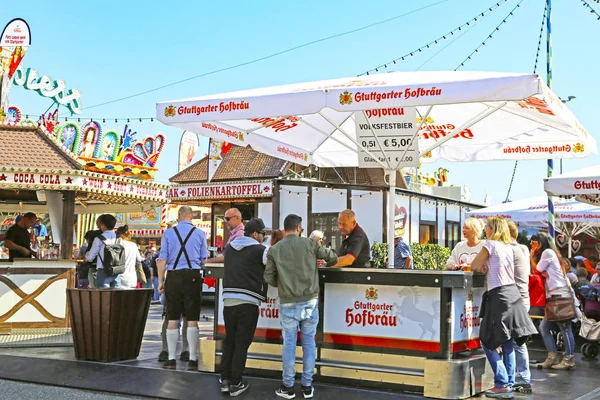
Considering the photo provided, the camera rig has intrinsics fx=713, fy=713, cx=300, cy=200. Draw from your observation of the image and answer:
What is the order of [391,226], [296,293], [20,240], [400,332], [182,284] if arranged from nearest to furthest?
[296,293] < [400,332] < [182,284] < [391,226] < [20,240]

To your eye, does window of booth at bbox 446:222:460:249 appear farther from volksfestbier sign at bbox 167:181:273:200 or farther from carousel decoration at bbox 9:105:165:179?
carousel decoration at bbox 9:105:165:179

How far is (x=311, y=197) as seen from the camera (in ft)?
68.1

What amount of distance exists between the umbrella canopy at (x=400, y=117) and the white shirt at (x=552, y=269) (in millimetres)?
1502

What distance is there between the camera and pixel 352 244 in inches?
284

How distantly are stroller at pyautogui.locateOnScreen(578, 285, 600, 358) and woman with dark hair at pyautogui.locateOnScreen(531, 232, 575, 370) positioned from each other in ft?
2.47

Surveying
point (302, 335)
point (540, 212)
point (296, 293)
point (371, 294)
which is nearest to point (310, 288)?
point (296, 293)

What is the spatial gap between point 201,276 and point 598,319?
18.0 ft

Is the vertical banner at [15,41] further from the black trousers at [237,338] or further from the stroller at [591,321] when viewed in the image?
the stroller at [591,321]

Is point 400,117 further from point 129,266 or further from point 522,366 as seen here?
point 129,266

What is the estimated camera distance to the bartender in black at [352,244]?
7172 millimetres

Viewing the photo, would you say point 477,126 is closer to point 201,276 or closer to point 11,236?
point 201,276

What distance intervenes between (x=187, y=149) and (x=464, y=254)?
19440mm

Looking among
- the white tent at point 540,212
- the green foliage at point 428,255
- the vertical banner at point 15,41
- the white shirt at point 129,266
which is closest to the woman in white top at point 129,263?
the white shirt at point 129,266

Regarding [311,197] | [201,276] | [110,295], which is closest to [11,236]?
[110,295]
